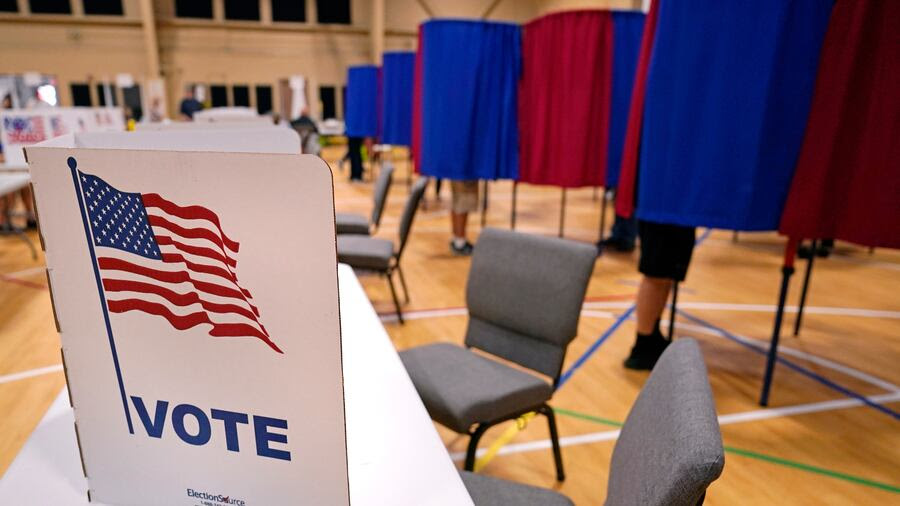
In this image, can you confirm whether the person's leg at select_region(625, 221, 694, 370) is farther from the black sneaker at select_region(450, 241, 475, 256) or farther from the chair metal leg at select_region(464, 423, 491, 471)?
the black sneaker at select_region(450, 241, 475, 256)

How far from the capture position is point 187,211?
2.10 ft

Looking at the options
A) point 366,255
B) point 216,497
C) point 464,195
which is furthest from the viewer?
point 464,195

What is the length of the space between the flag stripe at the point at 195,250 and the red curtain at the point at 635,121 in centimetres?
211

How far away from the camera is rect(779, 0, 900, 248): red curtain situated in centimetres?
194

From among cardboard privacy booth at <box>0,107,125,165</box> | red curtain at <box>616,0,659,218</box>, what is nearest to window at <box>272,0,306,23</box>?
cardboard privacy booth at <box>0,107,125,165</box>

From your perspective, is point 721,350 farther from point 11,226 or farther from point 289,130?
point 11,226

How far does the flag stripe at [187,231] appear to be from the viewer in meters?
0.64

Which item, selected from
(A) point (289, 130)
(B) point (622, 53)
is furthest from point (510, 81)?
(A) point (289, 130)

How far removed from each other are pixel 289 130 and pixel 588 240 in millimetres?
4973

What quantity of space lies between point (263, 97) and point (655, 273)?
1458 centimetres

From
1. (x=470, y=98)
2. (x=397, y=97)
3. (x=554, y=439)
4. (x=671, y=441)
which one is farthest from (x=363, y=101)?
(x=671, y=441)

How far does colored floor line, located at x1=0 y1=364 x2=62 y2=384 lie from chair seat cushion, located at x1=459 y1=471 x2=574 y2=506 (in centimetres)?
239

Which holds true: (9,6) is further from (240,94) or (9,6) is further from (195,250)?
(195,250)

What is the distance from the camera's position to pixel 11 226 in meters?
5.31
